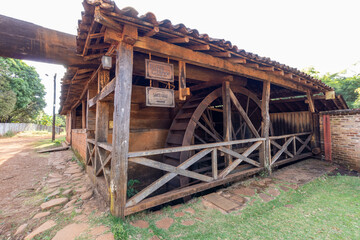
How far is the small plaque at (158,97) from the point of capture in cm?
229

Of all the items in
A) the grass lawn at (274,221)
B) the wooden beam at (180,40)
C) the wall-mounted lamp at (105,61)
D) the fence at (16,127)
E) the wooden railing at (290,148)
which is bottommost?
the grass lawn at (274,221)

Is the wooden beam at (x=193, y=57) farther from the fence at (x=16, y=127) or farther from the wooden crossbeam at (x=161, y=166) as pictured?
the fence at (x=16, y=127)

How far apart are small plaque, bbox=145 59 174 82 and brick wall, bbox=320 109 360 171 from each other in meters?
5.79

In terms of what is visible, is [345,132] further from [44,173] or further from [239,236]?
[44,173]

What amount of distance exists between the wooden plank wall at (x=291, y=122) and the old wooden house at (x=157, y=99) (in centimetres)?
4

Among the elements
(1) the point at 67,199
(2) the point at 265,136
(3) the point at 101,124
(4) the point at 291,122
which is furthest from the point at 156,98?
(4) the point at 291,122

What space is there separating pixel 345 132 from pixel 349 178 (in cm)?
183

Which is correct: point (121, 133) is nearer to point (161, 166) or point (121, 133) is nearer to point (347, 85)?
point (161, 166)

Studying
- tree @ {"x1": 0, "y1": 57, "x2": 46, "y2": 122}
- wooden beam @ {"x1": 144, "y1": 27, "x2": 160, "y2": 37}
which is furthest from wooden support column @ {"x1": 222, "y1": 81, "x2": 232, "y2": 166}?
tree @ {"x1": 0, "y1": 57, "x2": 46, "y2": 122}

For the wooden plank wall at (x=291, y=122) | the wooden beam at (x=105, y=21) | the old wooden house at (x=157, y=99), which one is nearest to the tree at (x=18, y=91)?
the old wooden house at (x=157, y=99)

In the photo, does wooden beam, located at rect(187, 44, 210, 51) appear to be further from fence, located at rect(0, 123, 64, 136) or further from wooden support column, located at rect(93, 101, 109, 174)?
fence, located at rect(0, 123, 64, 136)

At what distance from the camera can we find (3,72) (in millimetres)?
15289

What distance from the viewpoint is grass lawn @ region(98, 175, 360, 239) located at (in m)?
1.99

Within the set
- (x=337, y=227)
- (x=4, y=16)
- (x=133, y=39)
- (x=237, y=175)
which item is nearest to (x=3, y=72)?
(x=4, y=16)
